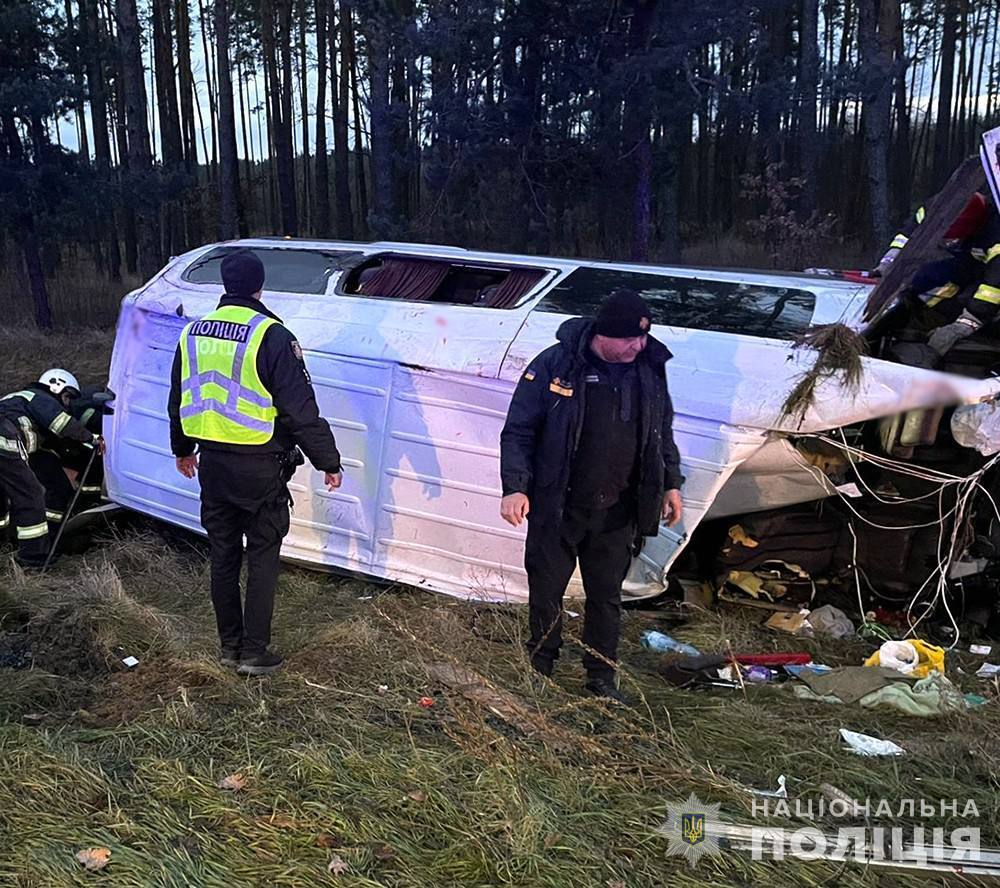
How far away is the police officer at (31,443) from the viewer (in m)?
5.14

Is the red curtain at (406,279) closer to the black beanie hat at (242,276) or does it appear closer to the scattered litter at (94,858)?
the black beanie hat at (242,276)

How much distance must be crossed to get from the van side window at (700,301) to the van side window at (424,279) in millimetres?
431

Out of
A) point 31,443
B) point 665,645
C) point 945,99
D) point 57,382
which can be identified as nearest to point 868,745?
point 665,645

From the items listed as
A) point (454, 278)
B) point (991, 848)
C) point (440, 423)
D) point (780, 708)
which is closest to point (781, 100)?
point (454, 278)

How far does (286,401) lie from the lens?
353 cm

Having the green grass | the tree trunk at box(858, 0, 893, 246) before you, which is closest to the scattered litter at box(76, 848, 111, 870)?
the green grass

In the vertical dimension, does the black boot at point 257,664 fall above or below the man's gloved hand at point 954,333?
below

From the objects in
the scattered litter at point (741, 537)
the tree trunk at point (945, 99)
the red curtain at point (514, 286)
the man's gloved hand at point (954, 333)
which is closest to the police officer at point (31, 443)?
the red curtain at point (514, 286)

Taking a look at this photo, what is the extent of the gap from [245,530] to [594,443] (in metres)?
1.53

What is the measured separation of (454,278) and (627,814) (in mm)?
3411

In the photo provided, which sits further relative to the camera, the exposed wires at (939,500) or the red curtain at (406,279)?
the red curtain at (406,279)

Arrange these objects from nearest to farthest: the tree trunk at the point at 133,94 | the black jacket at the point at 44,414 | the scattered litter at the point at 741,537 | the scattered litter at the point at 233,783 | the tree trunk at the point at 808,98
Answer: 1. the scattered litter at the point at 233,783
2. the scattered litter at the point at 741,537
3. the black jacket at the point at 44,414
4. the tree trunk at the point at 808,98
5. the tree trunk at the point at 133,94

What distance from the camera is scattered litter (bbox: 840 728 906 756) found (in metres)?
3.21

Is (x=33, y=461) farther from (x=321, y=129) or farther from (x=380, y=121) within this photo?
(x=321, y=129)
